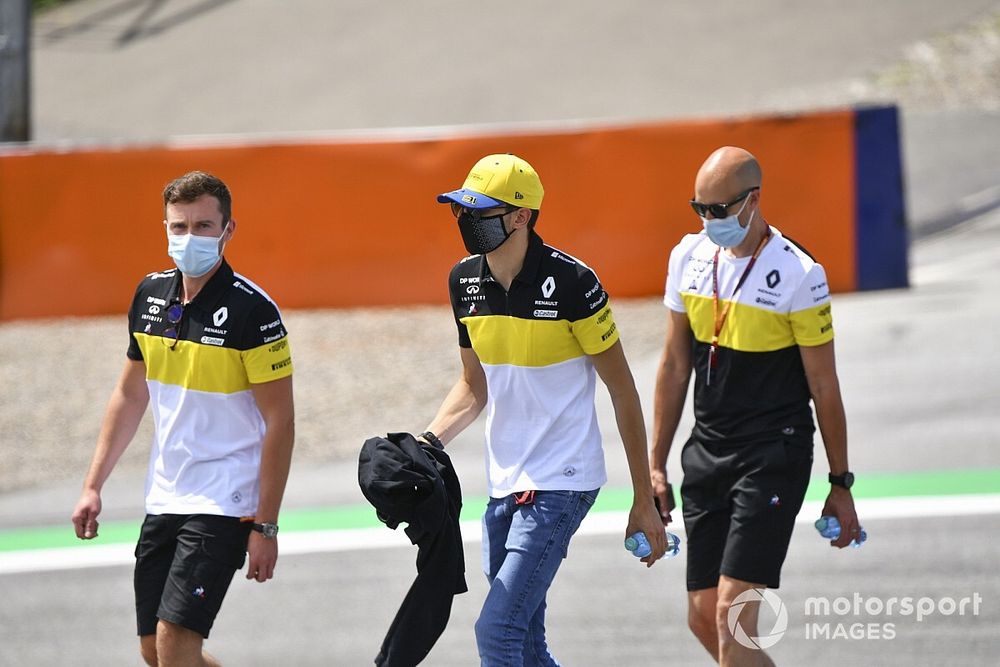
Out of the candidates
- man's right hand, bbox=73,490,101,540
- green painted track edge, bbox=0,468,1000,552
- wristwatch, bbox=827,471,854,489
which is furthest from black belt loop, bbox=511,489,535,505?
green painted track edge, bbox=0,468,1000,552

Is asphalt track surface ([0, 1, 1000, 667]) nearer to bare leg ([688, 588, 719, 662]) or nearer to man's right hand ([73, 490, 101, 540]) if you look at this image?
bare leg ([688, 588, 719, 662])

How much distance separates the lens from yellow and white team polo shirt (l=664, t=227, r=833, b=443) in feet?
16.5

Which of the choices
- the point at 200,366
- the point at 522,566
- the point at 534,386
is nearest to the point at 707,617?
the point at 522,566

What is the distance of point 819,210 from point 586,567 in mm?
5862

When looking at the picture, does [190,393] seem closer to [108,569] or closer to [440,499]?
[440,499]

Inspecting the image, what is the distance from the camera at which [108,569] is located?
7816 millimetres

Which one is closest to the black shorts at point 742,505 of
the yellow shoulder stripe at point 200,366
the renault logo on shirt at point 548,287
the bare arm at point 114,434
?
the renault logo on shirt at point 548,287

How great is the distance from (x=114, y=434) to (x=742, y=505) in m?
2.63

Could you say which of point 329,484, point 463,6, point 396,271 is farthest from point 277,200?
point 463,6

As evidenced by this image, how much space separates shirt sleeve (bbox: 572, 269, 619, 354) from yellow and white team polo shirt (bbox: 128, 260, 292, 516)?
116cm

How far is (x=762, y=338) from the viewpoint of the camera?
511 cm

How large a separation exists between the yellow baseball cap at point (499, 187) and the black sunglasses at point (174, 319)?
117 cm

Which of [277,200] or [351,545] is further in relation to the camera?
[277,200]

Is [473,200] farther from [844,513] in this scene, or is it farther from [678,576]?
[678,576]
